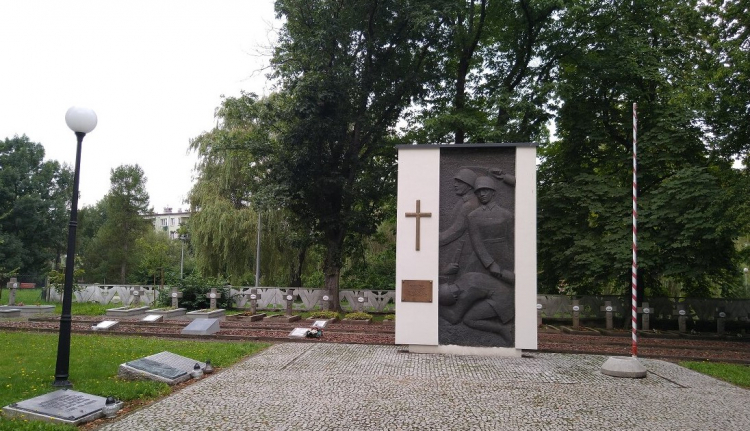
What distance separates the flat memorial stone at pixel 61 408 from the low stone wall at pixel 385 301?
1844cm

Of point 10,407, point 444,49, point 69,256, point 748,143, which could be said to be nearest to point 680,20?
point 748,143

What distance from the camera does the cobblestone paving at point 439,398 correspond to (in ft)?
21.9

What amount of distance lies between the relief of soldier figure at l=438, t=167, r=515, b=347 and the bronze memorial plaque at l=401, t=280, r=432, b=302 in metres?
0.27

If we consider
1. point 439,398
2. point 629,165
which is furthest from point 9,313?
point 629,165

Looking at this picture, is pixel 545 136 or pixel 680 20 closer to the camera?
pixel 680 20

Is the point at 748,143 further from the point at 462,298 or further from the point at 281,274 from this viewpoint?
the point at 281,274

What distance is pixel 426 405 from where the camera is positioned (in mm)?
7504

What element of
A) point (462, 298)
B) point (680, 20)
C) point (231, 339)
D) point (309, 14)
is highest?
point (309, 14)

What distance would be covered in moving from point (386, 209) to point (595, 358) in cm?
1340

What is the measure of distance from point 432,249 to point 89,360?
7.11 m

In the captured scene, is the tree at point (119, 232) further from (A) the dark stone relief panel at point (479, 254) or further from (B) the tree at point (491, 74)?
(A) the dark stone relief panel at point (479, 254)

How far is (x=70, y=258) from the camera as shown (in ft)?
27.2

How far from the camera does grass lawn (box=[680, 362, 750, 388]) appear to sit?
403 inches

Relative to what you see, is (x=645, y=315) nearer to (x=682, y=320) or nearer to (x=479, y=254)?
(x=682, y=320)
